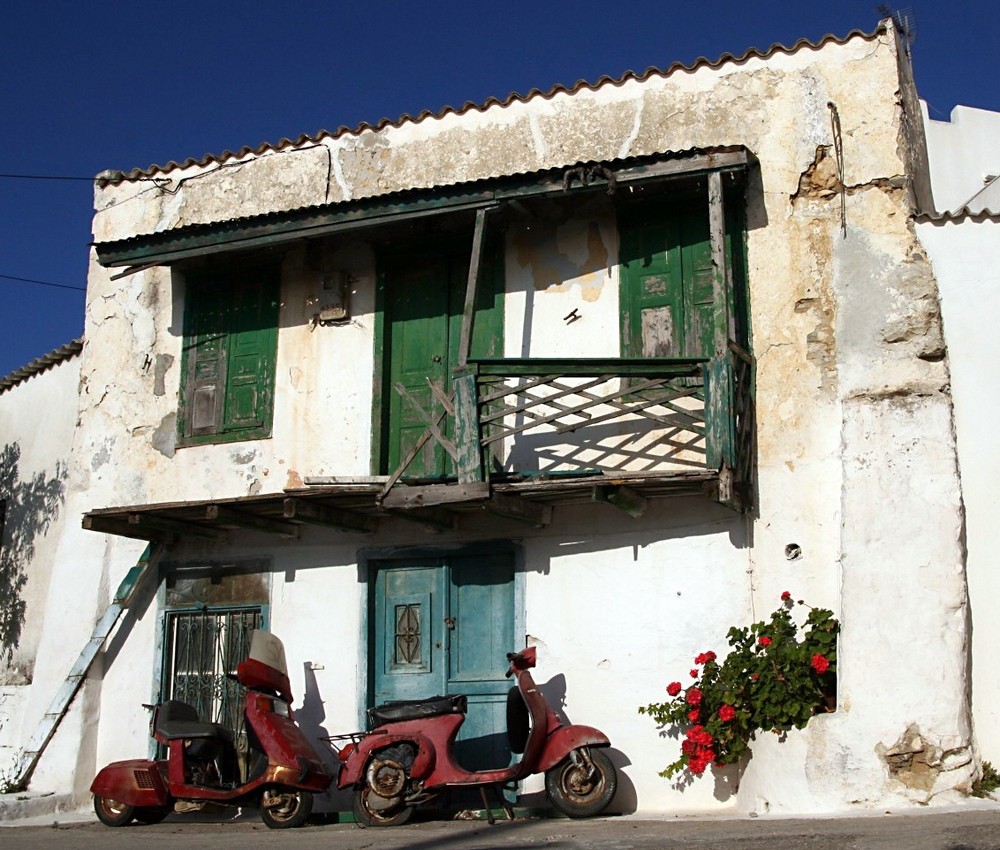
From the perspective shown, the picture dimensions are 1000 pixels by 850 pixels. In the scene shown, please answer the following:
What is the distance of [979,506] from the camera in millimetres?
8352

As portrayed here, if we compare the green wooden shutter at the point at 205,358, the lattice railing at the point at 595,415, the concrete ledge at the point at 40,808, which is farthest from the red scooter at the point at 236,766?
the green wooden shutter at the point at 205,358

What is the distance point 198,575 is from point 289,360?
2042 mm

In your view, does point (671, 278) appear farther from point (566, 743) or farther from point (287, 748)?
point (287, 748)

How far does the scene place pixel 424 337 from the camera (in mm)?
10406

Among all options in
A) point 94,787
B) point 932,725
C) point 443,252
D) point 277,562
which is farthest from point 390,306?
point 932,725

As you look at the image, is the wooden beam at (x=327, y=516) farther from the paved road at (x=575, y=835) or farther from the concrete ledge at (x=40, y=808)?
the concrete ledge at (x=40, y=808)

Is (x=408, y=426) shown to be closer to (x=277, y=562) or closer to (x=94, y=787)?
(x=277, y=562)

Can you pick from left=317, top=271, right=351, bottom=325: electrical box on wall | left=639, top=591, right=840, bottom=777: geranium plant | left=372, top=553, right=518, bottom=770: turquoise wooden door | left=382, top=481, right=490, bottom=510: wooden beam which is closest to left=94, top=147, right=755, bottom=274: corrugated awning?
left=317, top=271, right=351, bottom=325: electrical box on wall

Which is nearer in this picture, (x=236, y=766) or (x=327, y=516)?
(x=236, y=766)

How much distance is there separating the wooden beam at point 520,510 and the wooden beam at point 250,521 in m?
2.10

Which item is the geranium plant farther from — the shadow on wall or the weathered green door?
the shadow on wall

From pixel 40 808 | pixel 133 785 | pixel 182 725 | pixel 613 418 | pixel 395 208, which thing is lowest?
pixel 40 808

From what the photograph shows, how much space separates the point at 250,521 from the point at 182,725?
1743mm

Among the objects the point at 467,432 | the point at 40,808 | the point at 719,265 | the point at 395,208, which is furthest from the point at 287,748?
the point at 719,265
